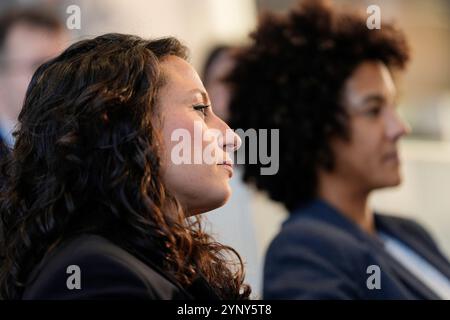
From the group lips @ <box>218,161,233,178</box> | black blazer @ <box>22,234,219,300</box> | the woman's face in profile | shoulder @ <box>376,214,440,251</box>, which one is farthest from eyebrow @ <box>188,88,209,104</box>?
shoulder @ <box>376,214,440,251</box>

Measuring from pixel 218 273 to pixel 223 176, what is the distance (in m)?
0.19

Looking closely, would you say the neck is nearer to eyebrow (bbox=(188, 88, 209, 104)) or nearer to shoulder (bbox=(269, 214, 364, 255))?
shoulder (bbox=(269, 214, 364, 255))

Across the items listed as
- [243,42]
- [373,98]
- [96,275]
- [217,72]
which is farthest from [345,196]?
[243,42]

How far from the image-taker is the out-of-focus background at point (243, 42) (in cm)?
378

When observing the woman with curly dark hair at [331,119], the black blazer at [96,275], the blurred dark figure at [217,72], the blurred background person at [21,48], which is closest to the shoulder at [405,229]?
the woman with curly dark hair at [331,119]

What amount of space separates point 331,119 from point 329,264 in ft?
1.99

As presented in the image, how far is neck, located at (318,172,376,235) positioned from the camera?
3150 millimetres

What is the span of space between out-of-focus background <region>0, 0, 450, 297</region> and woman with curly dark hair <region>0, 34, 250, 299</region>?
1.57 feet

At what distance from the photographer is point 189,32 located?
18.0 ft

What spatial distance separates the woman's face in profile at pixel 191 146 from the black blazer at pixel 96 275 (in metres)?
0.24

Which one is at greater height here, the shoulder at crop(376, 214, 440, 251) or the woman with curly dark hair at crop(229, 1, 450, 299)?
the woman with curly dark hair at crop(229, 1, 450, 299)

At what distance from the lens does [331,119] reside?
10.5 feet

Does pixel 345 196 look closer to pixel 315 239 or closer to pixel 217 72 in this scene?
pixel 315 239
